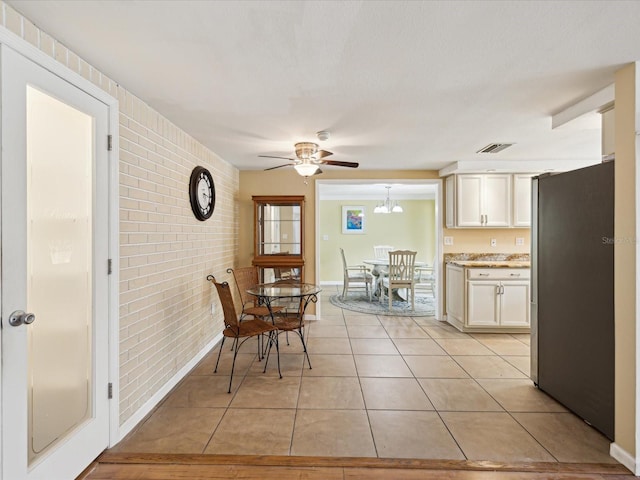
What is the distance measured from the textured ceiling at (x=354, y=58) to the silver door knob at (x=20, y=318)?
51.8 inches

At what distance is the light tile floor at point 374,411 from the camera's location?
1.95 meters

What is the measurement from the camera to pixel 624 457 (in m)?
1.79

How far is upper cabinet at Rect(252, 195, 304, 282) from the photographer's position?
4.62m

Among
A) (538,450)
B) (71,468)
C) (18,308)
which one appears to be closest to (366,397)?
(538,450)

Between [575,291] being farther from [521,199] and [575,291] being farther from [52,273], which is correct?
[52,273]

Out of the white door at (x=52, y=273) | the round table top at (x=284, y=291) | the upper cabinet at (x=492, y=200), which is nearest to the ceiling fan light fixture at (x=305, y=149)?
the round table top at (x=284, y=291)

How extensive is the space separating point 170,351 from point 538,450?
2731 millimetres

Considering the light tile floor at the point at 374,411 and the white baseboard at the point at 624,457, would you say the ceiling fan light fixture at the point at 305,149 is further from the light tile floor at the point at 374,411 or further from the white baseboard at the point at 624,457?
the white baseboard at the point at 624,457

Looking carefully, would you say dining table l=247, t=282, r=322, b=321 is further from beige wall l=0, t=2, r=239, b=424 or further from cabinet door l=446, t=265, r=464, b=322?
cabinet door l=446, t=265, r=464, b=322

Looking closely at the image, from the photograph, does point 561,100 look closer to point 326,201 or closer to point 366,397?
point 366,397

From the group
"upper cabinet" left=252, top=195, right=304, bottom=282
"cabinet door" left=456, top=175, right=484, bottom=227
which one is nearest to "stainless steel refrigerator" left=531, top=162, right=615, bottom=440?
"cabinet door" left=456, top=175, right=484, bottom=227

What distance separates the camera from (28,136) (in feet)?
4.79

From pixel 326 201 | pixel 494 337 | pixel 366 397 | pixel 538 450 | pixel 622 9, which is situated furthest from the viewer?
pixel 326 201

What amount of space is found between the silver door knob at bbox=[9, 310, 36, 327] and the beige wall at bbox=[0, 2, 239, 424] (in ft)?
2.11
